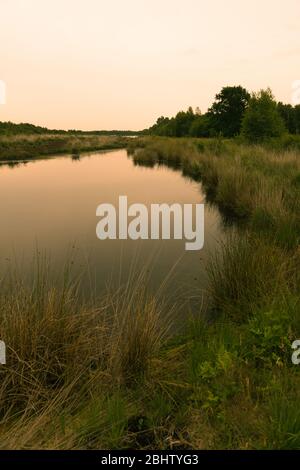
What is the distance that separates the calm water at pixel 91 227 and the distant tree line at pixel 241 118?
865 cm

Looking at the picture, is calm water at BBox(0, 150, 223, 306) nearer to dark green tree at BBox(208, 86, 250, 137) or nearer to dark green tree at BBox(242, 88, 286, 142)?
dark green tree at BBox(242, 88, 286, 142)

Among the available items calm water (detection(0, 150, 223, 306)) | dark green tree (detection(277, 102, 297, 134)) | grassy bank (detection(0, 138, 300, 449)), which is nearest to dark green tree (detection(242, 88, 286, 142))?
calm water (detection(0, 150, 223, 306))

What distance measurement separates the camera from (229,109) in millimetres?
49656

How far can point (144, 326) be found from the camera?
3154mm

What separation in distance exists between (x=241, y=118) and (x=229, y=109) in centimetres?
560

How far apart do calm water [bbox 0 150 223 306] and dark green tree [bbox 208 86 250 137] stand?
1319 inches

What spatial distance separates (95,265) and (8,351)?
323 cm

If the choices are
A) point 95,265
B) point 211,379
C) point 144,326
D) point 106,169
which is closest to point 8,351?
point 144,326

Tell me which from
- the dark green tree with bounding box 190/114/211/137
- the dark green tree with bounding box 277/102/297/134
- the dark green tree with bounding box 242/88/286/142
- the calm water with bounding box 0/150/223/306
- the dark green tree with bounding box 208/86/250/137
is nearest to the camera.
→ the calm water with bounding box 0/150/223/306

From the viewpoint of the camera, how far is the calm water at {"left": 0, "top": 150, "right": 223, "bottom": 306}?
5.80 metres

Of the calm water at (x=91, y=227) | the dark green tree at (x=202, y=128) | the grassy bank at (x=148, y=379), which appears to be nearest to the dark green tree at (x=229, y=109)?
the dark green tree at (x=202, y=128)

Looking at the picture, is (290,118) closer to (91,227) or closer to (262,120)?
(262,120)

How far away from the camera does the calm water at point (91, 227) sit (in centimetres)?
580
